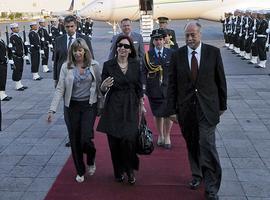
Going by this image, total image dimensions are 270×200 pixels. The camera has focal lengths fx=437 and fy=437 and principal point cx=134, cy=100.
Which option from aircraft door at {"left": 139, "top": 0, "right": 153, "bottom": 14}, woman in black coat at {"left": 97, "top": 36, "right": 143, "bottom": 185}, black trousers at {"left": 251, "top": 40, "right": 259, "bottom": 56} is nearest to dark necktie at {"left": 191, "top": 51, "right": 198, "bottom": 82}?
woman in black coat at {"left": 97, "top": 36, "right": 143, "bottom": 185}

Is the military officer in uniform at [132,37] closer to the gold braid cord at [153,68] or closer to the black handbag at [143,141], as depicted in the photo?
the gold braid cord at [153,68]

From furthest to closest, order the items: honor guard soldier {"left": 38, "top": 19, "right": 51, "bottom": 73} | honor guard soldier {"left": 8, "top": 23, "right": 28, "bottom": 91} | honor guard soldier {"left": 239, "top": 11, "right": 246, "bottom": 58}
Answer: honor guard soldier {"left": 239, "top": 11, "right": 246, "bottom": 58} → honor guard soldier {"left": 38, "top": 19, "right": 51, "bottom": 73} → honor guard soldier {"left": 8, "top": 23, "right": 28, "bottom": 91}

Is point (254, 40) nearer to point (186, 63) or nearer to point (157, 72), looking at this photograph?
point (157, 72)

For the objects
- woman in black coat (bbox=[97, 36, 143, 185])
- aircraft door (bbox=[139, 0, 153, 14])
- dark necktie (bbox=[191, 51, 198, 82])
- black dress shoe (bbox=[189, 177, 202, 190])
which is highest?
aircraft door (bbox=[139, 0, 153, 14])

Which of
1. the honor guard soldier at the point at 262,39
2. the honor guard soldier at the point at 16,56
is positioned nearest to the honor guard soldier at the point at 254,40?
the honor guard soldier at the point at 262,39

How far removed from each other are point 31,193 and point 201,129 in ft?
7.15

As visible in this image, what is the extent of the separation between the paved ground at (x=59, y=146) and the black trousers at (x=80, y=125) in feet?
1.92

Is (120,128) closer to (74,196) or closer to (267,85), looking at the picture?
(74,196)

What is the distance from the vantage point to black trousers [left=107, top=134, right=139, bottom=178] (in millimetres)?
5238

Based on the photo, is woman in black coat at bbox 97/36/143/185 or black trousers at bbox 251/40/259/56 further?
black trousers at bbox 251/40/259/56

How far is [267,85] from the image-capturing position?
12.0 metres

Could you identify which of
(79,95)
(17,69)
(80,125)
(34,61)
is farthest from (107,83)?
(34,61)

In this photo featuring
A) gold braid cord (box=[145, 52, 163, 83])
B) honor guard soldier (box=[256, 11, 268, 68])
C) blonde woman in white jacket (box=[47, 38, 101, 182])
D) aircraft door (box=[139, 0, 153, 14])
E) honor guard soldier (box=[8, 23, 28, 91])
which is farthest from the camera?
aircraft door (box=[139, 0, 153, 14])

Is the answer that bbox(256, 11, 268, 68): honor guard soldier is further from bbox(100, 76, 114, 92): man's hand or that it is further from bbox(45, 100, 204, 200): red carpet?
bbox(100, 76, 114, 92): man's hand
